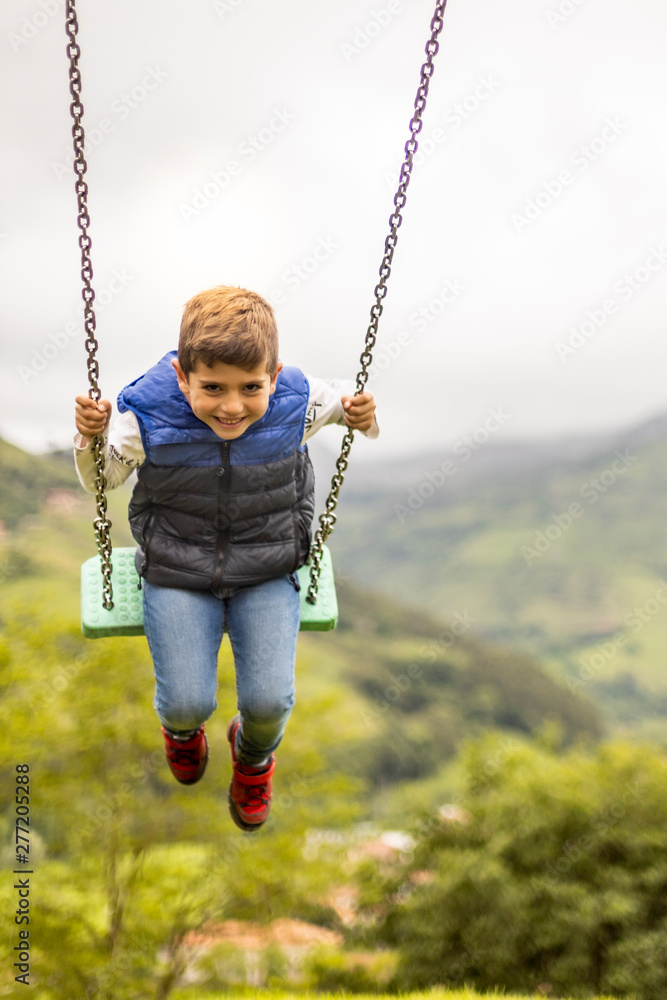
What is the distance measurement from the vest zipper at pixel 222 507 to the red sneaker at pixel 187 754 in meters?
0.78

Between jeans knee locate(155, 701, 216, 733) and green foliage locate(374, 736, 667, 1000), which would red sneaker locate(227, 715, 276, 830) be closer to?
jeans knee locate(155, 701, 216, 733)

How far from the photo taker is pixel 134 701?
49.2ft

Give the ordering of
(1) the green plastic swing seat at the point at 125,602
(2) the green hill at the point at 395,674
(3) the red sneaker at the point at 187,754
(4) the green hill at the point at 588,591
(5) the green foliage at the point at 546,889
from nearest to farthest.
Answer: (1) the green plastic swing seat at the point at 125,602 < (3) the red sneaker at the point at 187,754 < (5) the green foliage at the point at 546,889 < (2) the green hill at the point at 395,674 < (4) the green hill at the point at 588,591

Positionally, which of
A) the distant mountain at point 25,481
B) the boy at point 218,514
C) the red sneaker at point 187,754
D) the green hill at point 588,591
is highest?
the boy at point 218,514

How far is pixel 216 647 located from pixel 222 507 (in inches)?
22.8

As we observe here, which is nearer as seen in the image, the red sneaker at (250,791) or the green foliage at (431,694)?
the red sneaker at (250,791)

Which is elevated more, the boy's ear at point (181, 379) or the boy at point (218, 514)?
the boy's ear at point (181, 379)

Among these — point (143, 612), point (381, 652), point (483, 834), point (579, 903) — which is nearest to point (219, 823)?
point (483, 834)

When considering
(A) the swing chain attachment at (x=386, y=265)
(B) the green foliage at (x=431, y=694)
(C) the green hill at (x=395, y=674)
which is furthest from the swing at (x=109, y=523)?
(B) the green foliage at (x=431, y=694)

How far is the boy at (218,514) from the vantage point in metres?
3.27

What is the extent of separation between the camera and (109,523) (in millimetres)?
3707

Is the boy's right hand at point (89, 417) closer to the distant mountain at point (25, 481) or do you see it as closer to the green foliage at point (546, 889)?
the green foliage at point (546, 889)

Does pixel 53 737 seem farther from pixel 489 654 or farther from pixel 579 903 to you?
pixel 489 654

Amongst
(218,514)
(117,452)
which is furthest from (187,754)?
(117,452)
